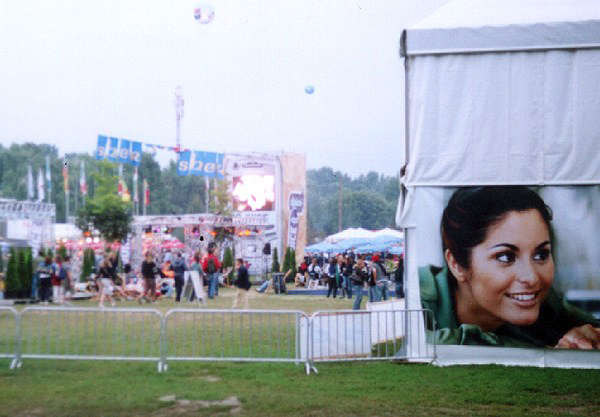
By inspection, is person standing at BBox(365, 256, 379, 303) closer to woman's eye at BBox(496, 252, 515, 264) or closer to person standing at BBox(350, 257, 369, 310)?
person standing at BBox(350, 257, 369, 310)

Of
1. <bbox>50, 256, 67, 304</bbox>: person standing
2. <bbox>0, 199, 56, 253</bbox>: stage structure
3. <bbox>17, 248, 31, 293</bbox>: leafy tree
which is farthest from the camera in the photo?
<bbox>0, 199, 56, 253</bbox>: stage structure

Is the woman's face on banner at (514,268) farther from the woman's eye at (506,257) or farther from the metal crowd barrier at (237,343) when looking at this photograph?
the metal crowd barrier at (237,343)

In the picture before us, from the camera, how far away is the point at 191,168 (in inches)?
1841

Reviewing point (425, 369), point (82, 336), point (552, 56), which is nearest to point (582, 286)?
point (425, 369)

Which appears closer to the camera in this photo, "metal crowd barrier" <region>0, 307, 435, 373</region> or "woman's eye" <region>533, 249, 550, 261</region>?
"metal crowd barrier" <region>0, 307, 435, 373</region>

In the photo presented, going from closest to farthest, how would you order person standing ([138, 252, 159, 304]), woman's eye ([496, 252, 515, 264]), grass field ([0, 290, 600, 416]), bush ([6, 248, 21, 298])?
grass field ([0, 290, 600, 416]), woman's eye ([496, 252, 515, 264]), person standing ([138, 252, 159, 304]), bush ([6, 248, 21, 298])

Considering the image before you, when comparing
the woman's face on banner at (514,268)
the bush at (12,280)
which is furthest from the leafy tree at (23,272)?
the woman's face on banner at (514,268)

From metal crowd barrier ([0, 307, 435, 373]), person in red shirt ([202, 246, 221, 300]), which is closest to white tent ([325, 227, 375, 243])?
person in red shirt ([202, 246, 221, 300])

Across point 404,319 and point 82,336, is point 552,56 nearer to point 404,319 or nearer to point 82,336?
point 404,319

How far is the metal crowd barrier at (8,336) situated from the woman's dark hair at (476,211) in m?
6.70

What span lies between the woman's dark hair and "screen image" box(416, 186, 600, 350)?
2 centimetres

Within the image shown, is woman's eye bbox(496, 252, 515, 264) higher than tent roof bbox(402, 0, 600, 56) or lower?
lower

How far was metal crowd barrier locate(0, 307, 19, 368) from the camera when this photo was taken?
470 inches

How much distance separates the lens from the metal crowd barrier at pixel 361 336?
39.4 feet
